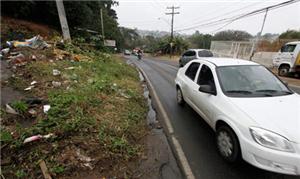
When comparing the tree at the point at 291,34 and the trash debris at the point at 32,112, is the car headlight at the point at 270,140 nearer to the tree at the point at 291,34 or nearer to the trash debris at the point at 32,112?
the trash debris at the point at 32,112

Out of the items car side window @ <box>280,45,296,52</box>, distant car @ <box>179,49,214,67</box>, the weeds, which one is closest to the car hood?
the weeds

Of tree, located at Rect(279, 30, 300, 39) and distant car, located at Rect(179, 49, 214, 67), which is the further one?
tree, located at Rect(279, 30, 300, 39)

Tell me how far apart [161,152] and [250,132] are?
1546mm

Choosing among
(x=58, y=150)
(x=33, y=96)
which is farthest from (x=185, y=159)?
(x=33, y=96)

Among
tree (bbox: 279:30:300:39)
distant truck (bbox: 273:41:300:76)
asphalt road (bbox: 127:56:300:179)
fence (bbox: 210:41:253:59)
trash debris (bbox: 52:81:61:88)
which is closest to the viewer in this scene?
asphalt road (bbox: 127:56:300:179)

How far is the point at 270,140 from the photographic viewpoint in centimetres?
229

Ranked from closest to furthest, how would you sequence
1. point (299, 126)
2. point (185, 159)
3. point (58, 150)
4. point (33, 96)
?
point (299, 126) → point (58, 150) → point (185, 159) → point (33, 96)

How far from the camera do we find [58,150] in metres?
2.90

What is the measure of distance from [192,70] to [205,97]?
4.69 feet

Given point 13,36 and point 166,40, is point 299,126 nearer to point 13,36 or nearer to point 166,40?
point 13,36

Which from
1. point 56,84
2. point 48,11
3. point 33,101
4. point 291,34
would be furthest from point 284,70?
point 48,11

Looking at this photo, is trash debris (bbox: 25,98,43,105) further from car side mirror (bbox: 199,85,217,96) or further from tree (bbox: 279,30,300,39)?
tree (bbox: 279,30,300,39)

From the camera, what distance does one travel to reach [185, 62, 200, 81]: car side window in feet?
15.3

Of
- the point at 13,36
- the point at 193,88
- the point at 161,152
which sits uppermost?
the point at 13,36
